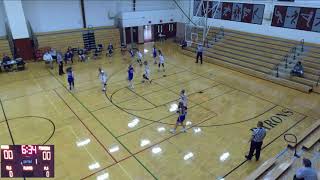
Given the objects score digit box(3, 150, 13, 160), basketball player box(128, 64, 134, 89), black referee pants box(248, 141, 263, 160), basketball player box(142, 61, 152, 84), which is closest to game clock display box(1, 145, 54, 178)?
score digit box(3, 150, 13, 160)

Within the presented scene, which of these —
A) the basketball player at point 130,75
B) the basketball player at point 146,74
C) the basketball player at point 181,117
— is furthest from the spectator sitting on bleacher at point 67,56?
the basketball player at point 181,117

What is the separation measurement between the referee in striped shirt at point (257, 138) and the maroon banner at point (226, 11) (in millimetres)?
16328

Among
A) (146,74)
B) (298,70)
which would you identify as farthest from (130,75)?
(298,70)

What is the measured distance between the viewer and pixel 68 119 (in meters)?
11.1

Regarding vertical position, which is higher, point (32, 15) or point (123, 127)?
point (32, 15)

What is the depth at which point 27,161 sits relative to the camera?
202 inches

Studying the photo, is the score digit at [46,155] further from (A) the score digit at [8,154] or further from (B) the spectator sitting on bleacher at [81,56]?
(B) the spectator sitting on bleacher at [81,56]

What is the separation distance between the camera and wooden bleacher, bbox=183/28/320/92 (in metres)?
15.2

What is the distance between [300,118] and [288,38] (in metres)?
9.31

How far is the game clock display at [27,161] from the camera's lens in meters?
5.03

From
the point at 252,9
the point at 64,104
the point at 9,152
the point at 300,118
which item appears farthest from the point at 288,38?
the point at 9,152

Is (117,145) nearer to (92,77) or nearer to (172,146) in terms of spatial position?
(172,146)

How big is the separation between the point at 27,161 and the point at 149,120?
6312mm
